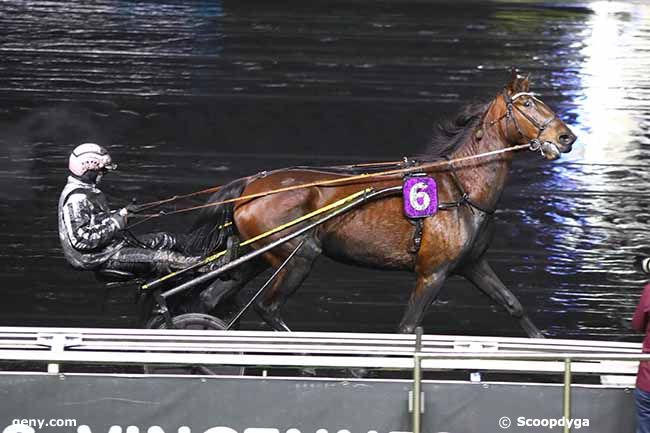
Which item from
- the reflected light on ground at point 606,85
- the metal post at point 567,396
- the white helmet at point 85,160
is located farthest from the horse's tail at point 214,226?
the reflected light on ground at point 606,85

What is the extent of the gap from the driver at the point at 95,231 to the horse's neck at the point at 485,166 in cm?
183

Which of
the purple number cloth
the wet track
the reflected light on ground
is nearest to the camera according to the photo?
the purple number cloth

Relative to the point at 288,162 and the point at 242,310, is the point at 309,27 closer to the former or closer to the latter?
the point at 288,162

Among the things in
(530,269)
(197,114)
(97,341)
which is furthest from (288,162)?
(97,341)

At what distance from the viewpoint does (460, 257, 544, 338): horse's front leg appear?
29.3ft

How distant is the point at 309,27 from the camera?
54.6ft

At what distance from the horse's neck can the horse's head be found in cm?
11

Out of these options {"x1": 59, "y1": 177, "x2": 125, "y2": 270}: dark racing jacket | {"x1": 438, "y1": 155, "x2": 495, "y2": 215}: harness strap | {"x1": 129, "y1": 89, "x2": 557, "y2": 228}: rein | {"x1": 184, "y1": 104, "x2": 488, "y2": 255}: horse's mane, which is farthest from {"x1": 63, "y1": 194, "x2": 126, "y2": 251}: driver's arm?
{"x1": 438, "y1": 155, "x2": 495, "y2": 215}: harness strap

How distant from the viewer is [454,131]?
30.1 ft

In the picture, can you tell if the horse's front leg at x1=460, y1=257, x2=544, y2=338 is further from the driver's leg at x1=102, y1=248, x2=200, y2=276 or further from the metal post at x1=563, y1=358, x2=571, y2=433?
the metal post at x1=563, y1=358, x2=571, y2=433

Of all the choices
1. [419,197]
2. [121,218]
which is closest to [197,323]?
[121,218]

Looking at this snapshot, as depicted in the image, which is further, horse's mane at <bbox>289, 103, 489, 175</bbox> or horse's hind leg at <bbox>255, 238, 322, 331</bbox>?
horse's mane at <bbox>289, 103, 489, 175</bbox>

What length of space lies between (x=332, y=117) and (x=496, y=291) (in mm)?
5375
